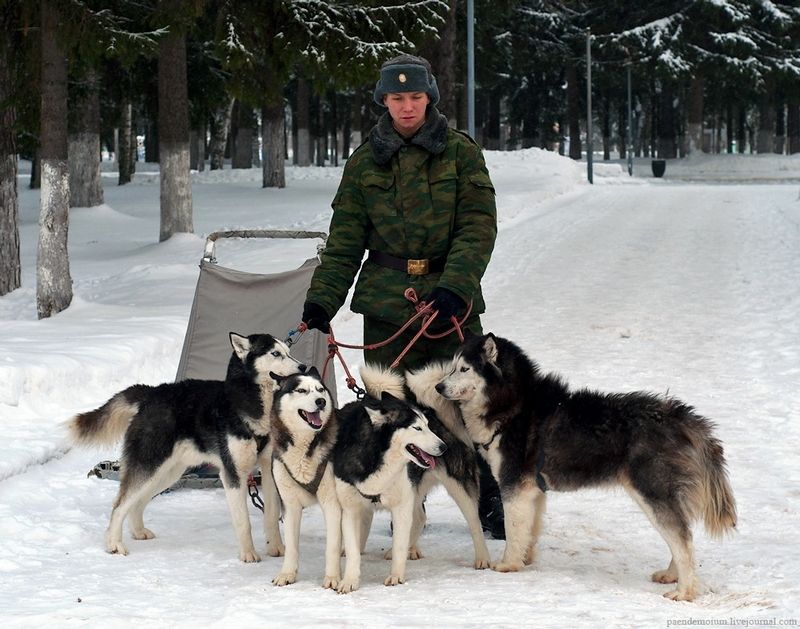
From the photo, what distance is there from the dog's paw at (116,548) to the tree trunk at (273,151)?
28.3 metres

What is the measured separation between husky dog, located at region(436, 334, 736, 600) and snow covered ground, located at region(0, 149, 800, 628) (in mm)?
284

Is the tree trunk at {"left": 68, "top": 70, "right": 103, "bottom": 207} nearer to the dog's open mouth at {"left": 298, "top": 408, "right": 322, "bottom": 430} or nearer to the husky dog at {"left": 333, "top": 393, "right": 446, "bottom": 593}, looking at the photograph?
the dog's open mouth at {"left": 298, "top": 408, "right": 322, "bottom": 430}

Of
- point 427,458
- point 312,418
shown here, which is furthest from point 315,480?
point 427,458

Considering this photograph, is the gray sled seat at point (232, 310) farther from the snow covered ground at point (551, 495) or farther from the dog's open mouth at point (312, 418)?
the dog's open mouth at point (312, 418)

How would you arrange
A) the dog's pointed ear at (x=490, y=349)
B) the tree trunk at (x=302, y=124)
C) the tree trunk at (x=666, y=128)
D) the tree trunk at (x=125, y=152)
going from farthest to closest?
the tree trunk at (x=666, y=128)
the tree trunk at (x=302, y=124)
the tree trunk at (x=125, y=152)
the dog's pointed ear at (x=490, y=349)

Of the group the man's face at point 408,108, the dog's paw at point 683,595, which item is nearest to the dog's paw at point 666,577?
the dog's paw at point 683,595

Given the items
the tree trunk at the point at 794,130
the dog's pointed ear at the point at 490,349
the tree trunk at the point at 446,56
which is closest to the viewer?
the dog's pointed ear at the point at 490,349

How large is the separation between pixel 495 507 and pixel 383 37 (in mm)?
13711

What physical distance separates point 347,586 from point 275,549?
0.95 m

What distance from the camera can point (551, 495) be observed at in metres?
6.95

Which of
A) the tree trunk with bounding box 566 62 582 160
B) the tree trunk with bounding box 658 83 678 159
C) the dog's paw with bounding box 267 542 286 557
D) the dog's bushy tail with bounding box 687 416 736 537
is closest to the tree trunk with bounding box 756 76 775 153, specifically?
Answer: the tree trunk with bounding box 658 83 678 159

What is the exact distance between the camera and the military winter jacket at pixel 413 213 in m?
5.70

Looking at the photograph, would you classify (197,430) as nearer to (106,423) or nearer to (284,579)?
(106,423)

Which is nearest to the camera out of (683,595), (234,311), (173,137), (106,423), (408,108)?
(683,595)
